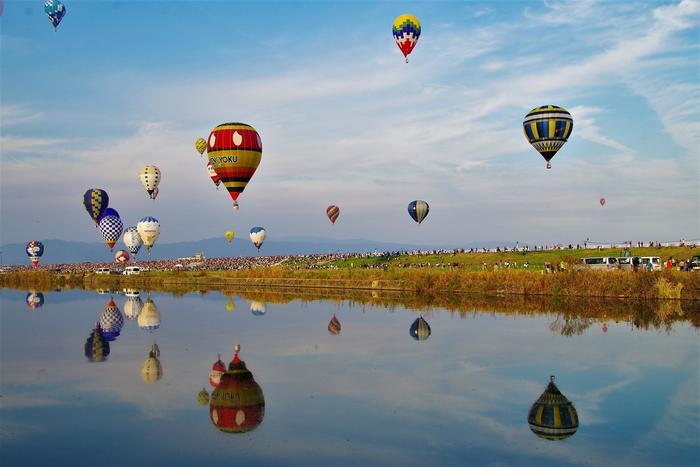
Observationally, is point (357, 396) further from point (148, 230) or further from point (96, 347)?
point (148, 230)

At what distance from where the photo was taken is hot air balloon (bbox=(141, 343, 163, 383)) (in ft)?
66.1

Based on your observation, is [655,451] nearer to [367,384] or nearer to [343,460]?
[343,460]

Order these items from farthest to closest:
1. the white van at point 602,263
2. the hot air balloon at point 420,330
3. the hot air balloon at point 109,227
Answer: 1. the hot air balloon at point 109,227
2. the white van at point 602,263
3. the hot air balloon at point 420,330

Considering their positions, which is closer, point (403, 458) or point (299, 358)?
point (403, 458)

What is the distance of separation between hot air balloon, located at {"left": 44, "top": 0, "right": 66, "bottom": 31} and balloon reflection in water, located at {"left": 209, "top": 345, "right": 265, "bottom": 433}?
50564mm

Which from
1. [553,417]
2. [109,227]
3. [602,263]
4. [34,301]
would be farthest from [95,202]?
[553,417]

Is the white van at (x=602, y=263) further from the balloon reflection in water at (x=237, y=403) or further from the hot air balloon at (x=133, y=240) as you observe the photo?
the hot air balloon at (x=133, y=240)

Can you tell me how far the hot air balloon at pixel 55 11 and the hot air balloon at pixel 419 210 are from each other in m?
39.3

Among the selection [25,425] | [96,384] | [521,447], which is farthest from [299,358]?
[521,447]

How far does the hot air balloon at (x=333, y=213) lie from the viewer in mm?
86875

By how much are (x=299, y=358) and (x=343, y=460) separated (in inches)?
422

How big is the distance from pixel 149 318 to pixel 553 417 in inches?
1055

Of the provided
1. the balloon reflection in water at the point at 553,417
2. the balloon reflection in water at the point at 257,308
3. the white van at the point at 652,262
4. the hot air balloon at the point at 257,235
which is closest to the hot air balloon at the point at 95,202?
the hot air balloon at the point at 257,235

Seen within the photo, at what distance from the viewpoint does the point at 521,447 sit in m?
13.3
